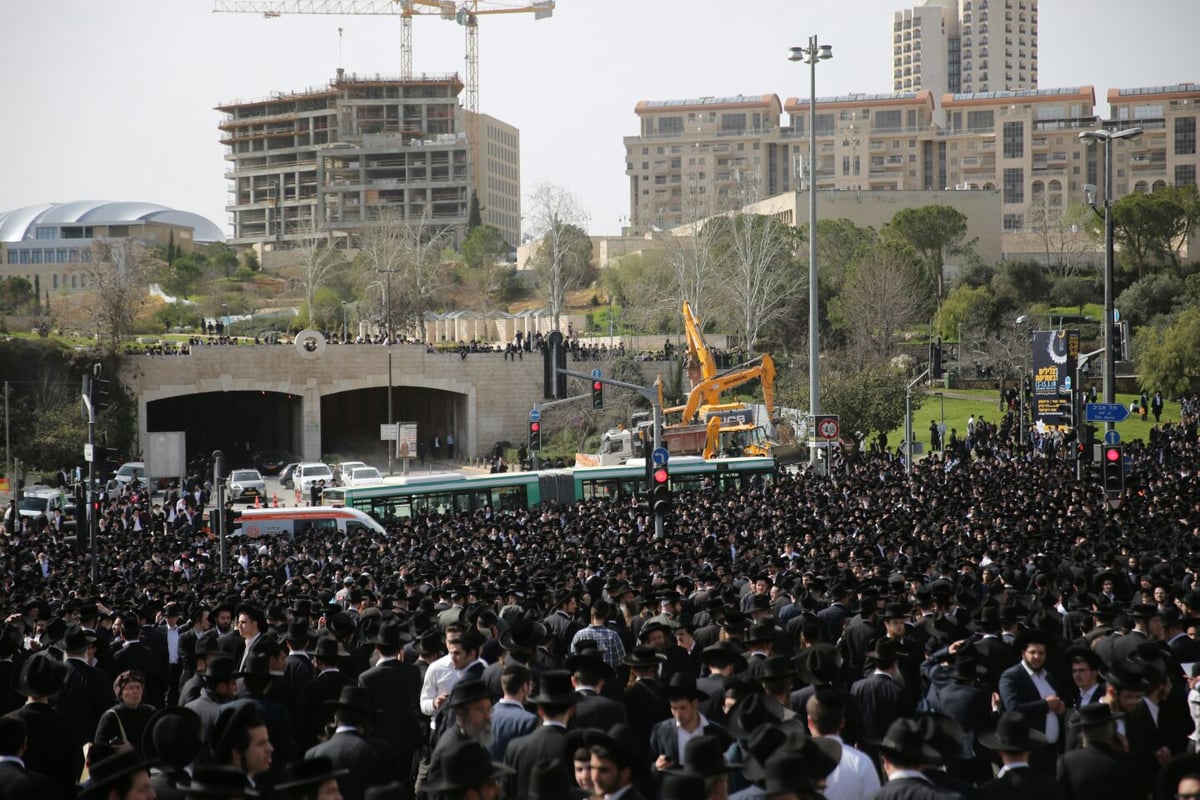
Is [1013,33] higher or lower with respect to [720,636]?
higher

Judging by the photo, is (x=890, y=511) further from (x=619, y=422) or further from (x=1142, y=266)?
(x=1142, y=266)

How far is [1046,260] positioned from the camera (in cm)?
10588

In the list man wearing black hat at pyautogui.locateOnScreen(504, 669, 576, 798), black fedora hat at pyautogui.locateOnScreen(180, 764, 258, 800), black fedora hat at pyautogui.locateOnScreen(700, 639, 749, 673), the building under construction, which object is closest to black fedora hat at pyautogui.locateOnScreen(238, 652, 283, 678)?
man wearing black hat at pyautogui.locateOnScreen(504, 669, 576, 798)

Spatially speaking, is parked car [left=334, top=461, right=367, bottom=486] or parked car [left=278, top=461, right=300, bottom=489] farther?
parked car [left=278, top=461, right=300, bottom=489]

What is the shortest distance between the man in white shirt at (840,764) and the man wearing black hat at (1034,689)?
7.29 ft

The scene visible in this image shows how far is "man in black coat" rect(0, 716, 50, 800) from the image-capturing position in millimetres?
6379

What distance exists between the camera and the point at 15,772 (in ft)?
21.1

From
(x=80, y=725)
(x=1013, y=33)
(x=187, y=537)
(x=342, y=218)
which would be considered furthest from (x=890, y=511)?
(x=1013, y=33)

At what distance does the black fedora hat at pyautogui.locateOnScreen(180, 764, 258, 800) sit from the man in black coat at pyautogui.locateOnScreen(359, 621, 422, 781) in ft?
11.9

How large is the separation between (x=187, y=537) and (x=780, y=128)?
12493cm

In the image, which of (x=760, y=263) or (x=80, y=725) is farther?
(x=760, y=263)

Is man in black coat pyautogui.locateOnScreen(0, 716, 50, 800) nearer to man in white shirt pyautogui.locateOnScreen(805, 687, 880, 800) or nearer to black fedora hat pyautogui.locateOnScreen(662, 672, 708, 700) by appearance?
black fedora hat pyautogui.locateOnScreen(662, 672, 708, 700)

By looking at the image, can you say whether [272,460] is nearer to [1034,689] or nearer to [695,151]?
[1034,689]

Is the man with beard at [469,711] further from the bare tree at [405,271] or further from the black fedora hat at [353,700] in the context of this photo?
the bare tree at [405,271]
